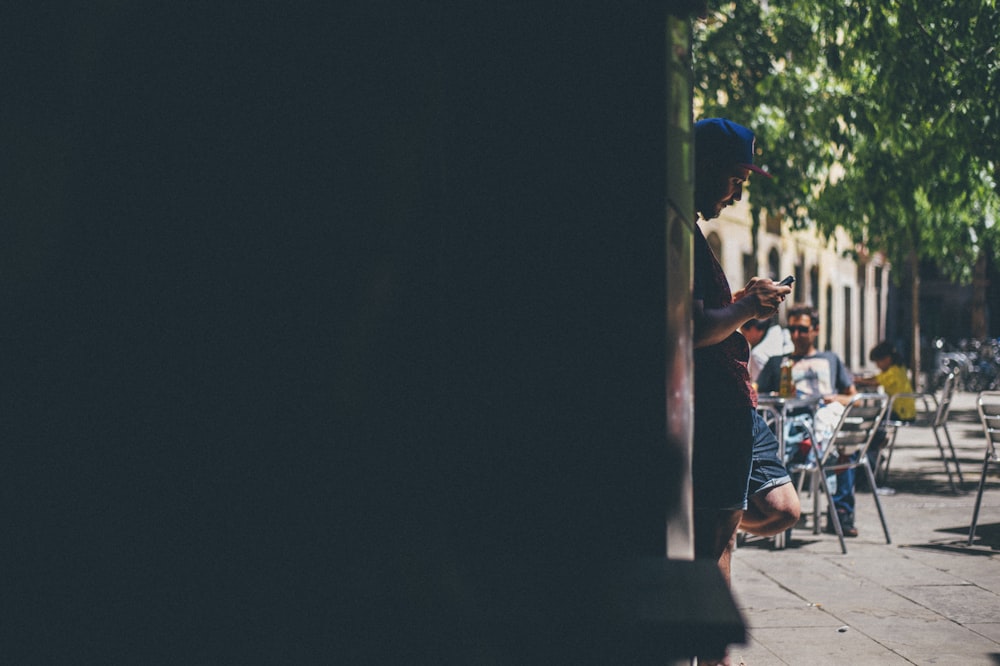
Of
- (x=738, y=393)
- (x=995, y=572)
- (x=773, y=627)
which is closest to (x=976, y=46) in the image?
(x=995, y=572)

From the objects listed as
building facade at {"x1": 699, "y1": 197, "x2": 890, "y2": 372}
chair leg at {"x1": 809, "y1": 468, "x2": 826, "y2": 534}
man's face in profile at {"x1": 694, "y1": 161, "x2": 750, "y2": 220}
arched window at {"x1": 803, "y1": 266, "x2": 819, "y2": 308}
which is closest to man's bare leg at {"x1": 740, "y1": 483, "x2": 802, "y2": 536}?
man's face in profile at {"x1": 694, "y1": 161, "x2": 750, "y2": 220}

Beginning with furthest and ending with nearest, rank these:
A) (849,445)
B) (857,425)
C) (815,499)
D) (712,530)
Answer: (815,499), (849,445), (857,425), (712,530)

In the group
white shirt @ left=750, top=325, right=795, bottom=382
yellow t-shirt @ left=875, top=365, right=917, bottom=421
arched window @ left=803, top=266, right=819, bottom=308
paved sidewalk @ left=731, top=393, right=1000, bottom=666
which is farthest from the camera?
arched window @ left=803, top=266, right=819, bottom=308

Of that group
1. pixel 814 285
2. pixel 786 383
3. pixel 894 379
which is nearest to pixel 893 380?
pixel 894 379

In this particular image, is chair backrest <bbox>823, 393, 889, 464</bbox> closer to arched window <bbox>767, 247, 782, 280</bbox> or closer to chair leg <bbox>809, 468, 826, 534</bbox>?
chair leg <bbox>809, 468, 826, 534</bbox>

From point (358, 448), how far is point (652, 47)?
0.94m

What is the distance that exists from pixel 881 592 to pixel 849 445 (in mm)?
1978

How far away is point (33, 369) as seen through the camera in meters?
2.13

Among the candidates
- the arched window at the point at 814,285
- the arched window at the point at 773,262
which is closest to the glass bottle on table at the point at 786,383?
the arched window at the point at 773,262

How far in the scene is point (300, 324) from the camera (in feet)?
6.96

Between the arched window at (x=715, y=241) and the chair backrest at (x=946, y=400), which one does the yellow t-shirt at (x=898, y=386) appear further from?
the arched window at (x=715, y=241)

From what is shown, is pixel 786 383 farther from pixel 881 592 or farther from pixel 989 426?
pixel 881 592

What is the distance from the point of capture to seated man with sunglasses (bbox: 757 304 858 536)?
26.3ft

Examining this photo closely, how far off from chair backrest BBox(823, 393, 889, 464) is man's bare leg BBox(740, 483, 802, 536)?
385 centimetres
